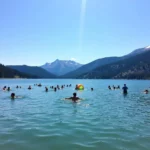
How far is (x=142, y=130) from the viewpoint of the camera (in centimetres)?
1739

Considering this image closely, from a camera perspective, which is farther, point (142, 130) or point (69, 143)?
point (142, 130)

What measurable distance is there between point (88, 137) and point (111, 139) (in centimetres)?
147

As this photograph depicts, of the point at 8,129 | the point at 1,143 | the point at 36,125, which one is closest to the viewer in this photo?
the point at 1,143

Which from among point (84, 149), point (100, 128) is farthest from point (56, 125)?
point (84, 149)

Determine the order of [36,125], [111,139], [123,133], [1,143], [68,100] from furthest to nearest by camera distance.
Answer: [68,100] → [36,125] → [123,133] → [111,139] → [1,143]

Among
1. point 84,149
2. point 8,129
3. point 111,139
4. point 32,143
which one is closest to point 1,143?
point 32,143

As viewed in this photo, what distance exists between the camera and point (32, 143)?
14.0m

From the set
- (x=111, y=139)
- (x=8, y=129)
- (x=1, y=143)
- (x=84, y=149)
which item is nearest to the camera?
(x=84, y=149)

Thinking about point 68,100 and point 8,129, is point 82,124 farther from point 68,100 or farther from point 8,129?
point 68,100

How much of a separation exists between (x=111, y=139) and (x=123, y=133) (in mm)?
1786

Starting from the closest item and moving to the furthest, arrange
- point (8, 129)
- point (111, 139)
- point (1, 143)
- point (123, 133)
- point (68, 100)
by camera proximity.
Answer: point (1, 143) → point (111, 139) → point (123, 133) → point (8, 129) → point (68, 100)

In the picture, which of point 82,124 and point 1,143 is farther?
point 82,124

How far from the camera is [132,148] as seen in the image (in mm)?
13117

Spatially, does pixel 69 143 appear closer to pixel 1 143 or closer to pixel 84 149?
pixel 84 149
